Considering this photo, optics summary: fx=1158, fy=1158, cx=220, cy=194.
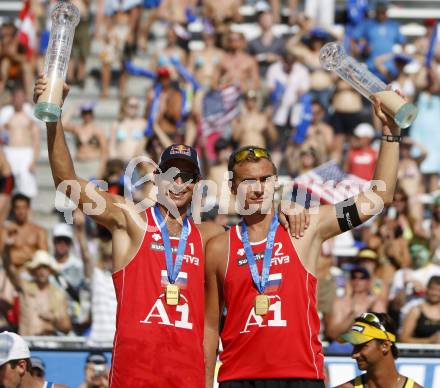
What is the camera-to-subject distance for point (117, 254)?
20.3ft

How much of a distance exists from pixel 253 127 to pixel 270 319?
26.0 ft

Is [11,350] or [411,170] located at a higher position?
[411,170]

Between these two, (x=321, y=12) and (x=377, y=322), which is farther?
(x=321, y=12)

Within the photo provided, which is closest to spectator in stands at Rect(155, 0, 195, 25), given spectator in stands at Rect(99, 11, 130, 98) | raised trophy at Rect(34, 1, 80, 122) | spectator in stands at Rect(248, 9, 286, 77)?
spectator in stands at Rect(99, 11, 130, 98)

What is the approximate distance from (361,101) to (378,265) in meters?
3.53

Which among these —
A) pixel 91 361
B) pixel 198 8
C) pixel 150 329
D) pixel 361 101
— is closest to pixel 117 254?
pixel 150 329

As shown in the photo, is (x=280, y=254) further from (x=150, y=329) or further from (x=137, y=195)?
(x=137, y=195)

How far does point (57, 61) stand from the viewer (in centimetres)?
605

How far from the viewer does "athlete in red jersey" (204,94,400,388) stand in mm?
5969

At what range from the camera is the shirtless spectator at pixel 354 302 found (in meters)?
10.2

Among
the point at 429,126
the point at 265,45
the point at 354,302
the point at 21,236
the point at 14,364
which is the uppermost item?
the point at 265,45

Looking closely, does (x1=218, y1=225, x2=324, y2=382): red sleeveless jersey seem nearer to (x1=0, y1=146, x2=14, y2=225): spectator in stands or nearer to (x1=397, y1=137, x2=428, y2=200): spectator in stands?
(x1=397, y1=137, x2=428, y2=200): spectator in stands

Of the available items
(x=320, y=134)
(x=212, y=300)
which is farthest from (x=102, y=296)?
(x=212, y=300)

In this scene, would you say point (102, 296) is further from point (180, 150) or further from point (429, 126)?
point (429, 126)
